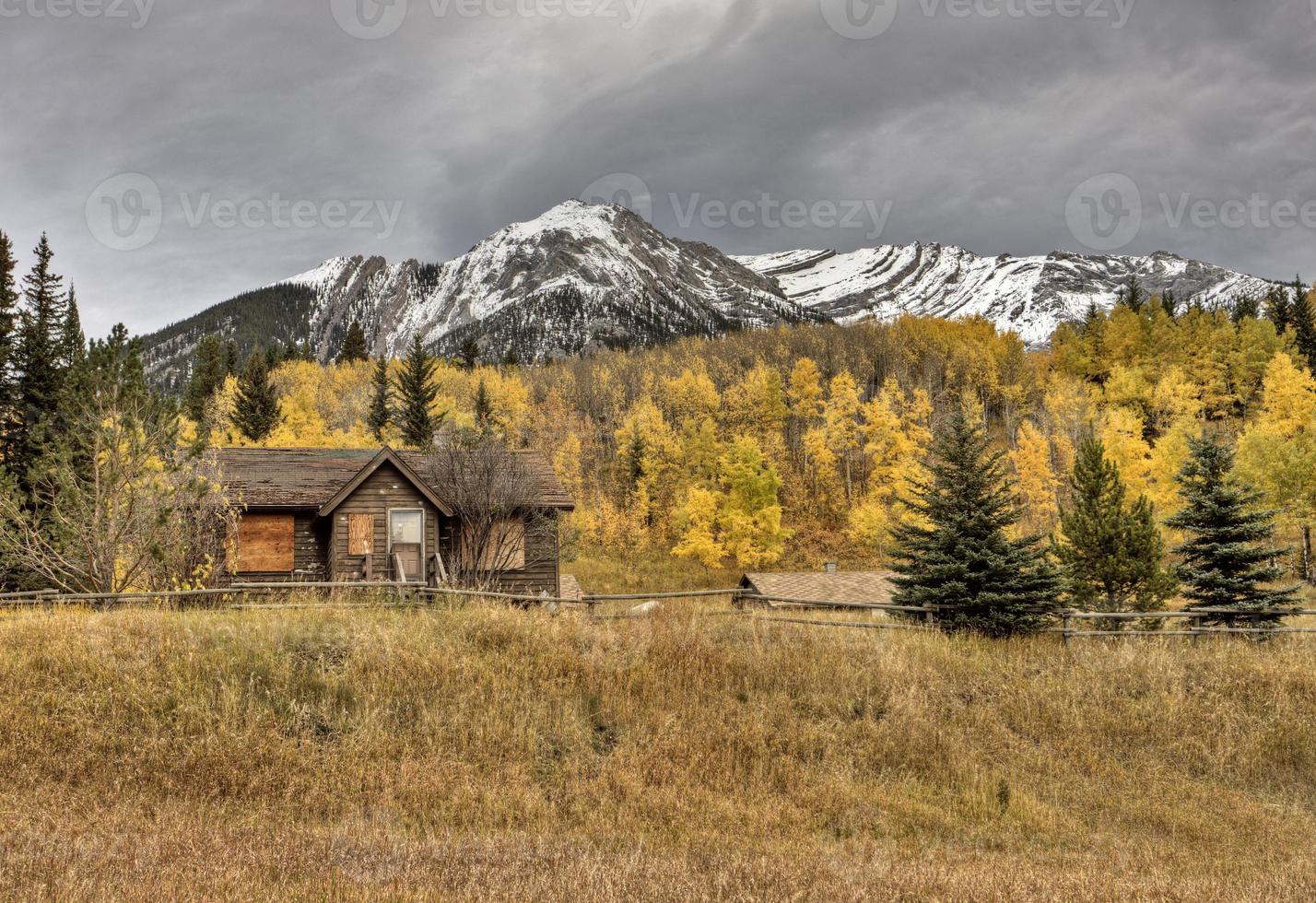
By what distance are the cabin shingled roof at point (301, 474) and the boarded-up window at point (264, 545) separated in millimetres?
903

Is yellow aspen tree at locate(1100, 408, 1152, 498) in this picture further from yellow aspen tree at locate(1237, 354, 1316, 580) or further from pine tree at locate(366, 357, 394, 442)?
pine tree at locate(366, 357, 394, 442)

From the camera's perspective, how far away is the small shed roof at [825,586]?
3453 centimetres

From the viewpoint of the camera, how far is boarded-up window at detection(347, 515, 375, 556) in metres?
26.1

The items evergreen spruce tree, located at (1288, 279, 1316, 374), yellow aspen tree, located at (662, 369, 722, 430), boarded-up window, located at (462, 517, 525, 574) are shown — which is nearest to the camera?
boarded-up window, located at (462, 517, 525, 574)

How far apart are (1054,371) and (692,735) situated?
103132mm

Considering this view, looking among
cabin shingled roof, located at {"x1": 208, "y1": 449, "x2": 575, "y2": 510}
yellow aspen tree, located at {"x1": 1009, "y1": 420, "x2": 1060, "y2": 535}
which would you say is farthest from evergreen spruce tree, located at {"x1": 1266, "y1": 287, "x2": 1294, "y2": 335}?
cabin shingled roof, located at {"x1": 208, "y1": 449, "x2": 575, "y2": 510}

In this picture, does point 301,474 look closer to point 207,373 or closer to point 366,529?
point 366,529

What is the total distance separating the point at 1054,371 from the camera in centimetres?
9881

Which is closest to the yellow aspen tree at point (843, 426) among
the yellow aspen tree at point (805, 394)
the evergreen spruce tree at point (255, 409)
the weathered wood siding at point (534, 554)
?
the yellow aspen tree at point (805, 394)

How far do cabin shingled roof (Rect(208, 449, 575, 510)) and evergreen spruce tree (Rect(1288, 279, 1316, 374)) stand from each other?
83038mm

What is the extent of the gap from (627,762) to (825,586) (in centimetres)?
2686

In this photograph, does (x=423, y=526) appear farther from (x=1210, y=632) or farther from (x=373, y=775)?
(x=1210, y=632)

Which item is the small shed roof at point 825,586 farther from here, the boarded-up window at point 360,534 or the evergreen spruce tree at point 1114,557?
the boarded-up window at point 360,534

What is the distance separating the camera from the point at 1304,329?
79.2m
